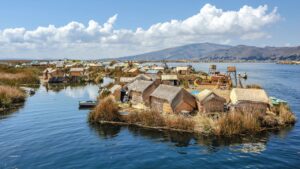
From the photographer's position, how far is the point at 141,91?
188 feet

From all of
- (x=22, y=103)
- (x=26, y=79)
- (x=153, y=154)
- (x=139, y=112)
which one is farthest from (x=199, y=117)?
(x=26, y=79)

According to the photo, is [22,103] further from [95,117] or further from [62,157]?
[62,157]

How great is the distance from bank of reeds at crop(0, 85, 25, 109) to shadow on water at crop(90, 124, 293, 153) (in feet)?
85.5

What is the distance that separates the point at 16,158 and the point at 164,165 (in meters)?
15.9

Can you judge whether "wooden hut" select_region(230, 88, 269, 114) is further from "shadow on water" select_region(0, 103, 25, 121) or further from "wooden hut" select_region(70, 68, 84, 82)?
"wooden hut" select_region(70, 68, 84, 82)

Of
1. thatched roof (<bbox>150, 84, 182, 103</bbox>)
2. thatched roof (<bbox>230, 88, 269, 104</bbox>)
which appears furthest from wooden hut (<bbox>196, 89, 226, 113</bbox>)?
thatched roof (<bbox>150, 84, 182, 103</bbox>)

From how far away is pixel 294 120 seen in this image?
145ft

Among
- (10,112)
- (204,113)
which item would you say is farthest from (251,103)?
(10,112)

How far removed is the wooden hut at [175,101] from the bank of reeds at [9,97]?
31170 millimetres

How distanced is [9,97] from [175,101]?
37.3 meters

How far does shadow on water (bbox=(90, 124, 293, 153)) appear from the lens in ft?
113

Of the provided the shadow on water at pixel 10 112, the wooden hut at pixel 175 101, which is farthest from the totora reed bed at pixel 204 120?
the shadow on water at pixel 10 112

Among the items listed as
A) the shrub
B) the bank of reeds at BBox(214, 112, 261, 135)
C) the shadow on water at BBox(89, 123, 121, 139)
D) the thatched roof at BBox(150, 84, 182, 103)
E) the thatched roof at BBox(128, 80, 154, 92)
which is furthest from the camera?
the thatched roof at BBox(128, 80, 154, 92)

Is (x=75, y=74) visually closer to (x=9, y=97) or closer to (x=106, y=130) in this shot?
(x=9, y=97)
